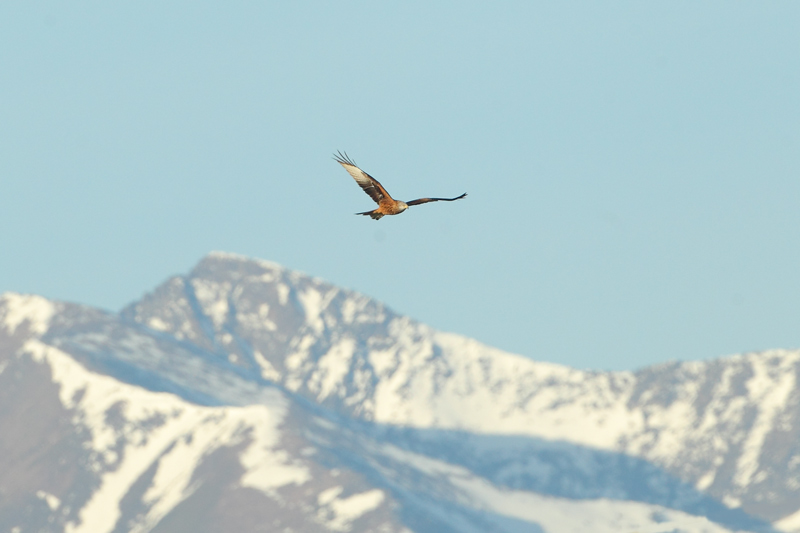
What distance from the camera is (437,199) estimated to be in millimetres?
156875

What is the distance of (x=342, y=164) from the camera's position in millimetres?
155000

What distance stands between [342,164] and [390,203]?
5.15m

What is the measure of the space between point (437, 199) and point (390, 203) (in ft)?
12.0

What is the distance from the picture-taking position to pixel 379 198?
157 metres

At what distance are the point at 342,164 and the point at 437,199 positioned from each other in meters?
8.00

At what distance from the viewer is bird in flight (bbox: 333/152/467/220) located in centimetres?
15575

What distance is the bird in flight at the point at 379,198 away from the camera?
156m

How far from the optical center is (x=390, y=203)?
516 ft
